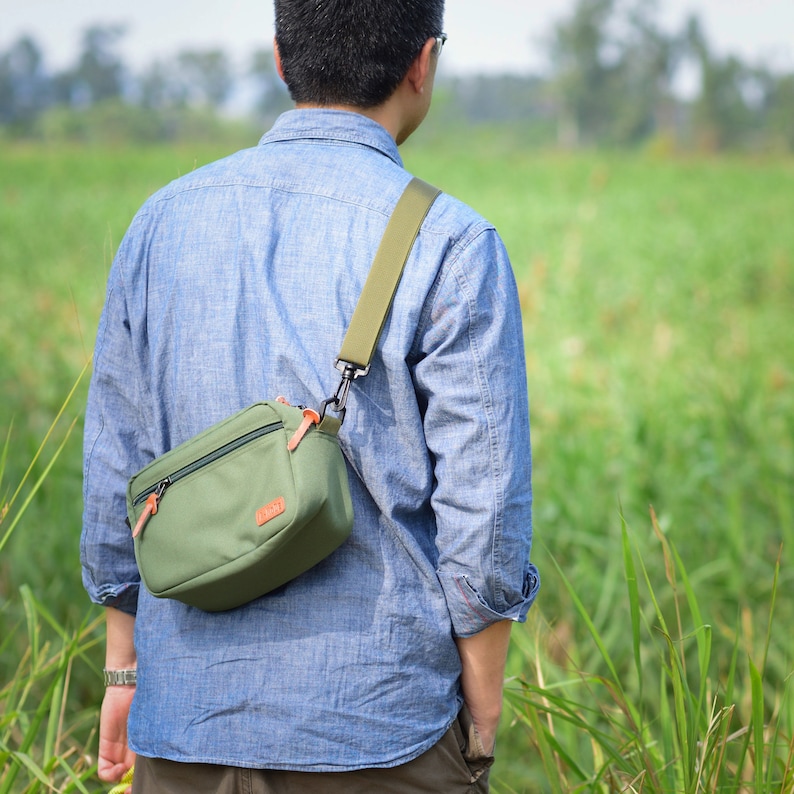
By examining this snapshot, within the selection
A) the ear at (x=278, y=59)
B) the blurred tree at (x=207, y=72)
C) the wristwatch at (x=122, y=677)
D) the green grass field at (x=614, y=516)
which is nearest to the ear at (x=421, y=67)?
the ear at (x=278, y=59)

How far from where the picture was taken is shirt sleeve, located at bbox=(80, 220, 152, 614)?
1.18 metres

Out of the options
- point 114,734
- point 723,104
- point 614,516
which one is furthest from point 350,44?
point 723,104

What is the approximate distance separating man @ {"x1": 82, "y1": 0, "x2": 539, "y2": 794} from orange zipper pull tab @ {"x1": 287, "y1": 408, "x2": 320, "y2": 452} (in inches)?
2.7

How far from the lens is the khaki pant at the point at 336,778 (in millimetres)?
1036

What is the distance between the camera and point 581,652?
8.66ft

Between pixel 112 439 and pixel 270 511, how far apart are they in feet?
1.16

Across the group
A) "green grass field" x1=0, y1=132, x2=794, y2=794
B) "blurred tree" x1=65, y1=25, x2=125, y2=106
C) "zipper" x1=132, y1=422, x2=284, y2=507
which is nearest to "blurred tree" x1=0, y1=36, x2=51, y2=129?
"blurred tree" x1=65, y1=25, x2=125, y2=106

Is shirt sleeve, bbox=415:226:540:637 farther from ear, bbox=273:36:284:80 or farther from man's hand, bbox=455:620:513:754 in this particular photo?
ear, bbox=273:36:284:80

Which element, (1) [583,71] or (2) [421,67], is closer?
(2) [421,67]

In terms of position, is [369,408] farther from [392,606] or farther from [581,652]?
[581,652]

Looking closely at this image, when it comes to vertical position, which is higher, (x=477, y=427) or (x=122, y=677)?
(x=477, y=427)

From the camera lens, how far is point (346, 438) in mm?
1053

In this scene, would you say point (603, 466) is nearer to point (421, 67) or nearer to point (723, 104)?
point (421, 67)

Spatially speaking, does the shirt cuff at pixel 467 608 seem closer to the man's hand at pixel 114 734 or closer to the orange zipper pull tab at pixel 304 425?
the orange zipper pull tab at pixel 304 425
